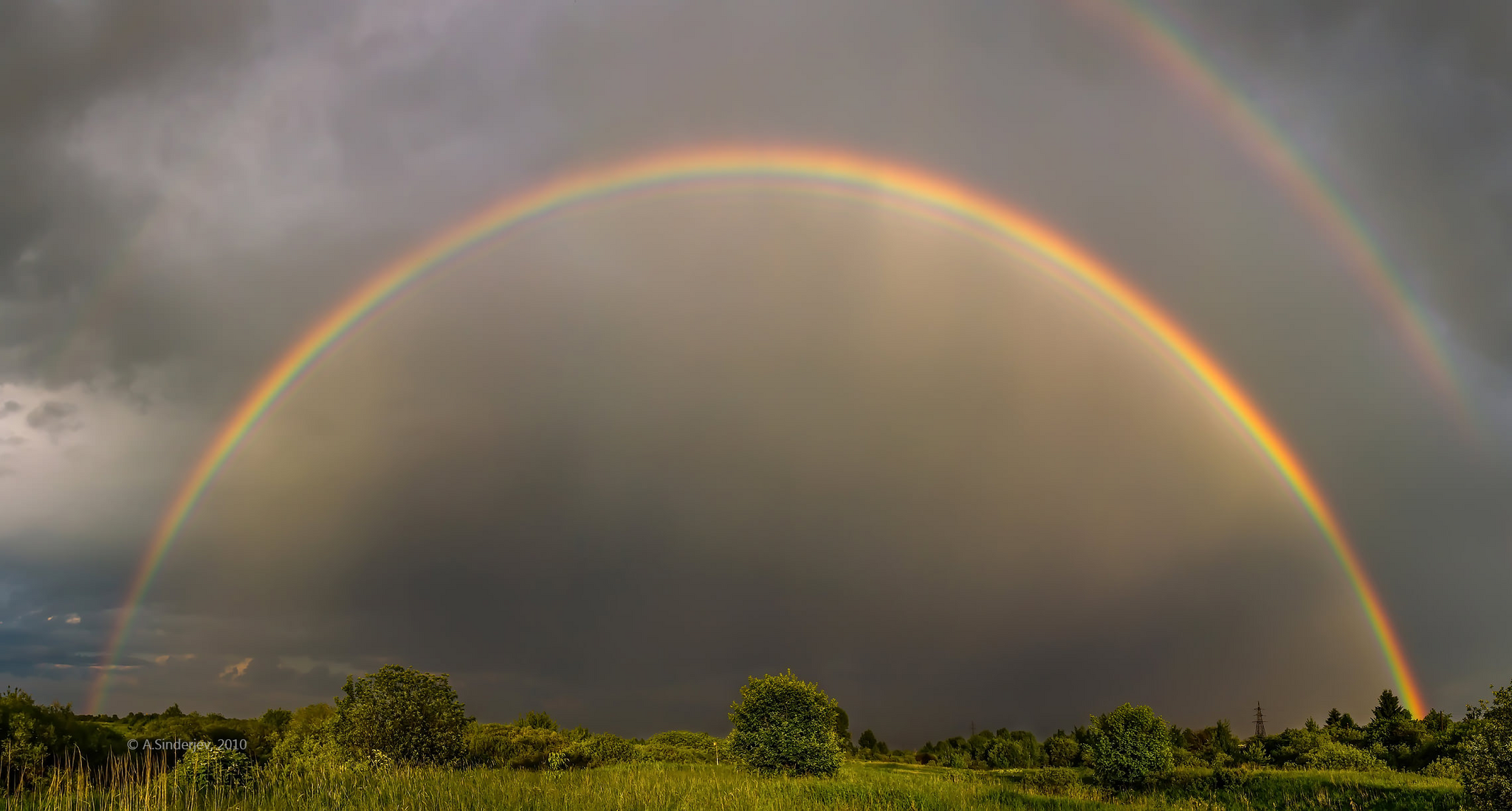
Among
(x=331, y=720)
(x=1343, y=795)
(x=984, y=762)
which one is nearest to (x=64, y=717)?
(x=331, y=720)

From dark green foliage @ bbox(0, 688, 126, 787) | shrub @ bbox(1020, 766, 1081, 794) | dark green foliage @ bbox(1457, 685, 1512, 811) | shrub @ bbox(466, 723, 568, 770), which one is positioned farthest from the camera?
shrub @ bbox(466, 723, 568, 770)

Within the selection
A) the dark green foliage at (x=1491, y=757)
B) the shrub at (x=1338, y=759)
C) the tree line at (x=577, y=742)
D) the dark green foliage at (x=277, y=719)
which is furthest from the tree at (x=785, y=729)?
the dark green foliage at (x=277, y=719)

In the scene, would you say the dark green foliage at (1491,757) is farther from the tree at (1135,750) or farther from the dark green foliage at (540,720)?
the dark green foliage at (540,720)

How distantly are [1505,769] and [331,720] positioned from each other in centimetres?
5419

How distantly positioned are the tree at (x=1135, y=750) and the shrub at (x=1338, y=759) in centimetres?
2183

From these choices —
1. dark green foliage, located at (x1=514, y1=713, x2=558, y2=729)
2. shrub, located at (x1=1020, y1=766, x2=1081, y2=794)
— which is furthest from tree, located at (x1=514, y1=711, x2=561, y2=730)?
shrub, located at (x1=1020, y1=766, x2=1081, y2=794)

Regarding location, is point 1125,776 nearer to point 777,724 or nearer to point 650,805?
point 777,724

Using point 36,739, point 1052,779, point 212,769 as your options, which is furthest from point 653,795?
point 1052,779

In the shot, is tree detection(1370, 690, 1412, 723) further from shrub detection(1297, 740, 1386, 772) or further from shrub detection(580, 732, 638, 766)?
shrub detection(580, 732, 638, 766)

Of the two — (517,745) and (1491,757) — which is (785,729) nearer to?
(1491,757)

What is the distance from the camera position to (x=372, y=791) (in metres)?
15.6

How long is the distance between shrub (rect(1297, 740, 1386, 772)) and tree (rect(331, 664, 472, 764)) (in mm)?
61734

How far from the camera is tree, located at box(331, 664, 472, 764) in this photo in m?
39.4

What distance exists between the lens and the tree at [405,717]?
1551 inches
